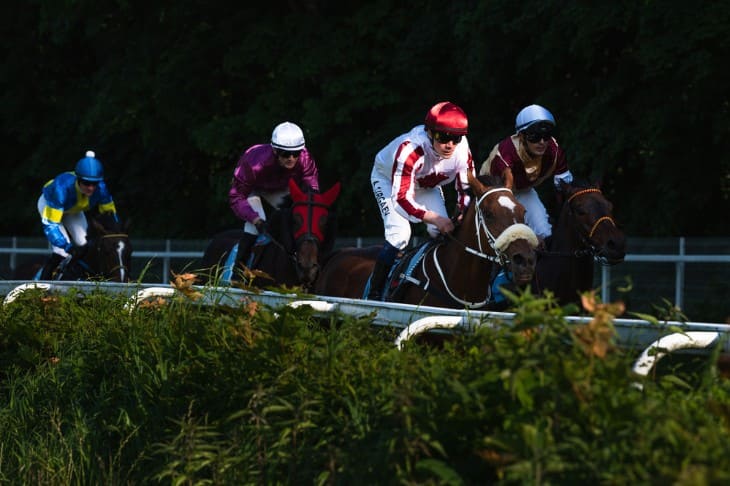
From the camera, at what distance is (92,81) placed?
28.5 m

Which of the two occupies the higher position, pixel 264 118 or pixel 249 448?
pixel 264 118

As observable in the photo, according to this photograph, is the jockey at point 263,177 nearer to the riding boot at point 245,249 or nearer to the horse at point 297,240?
the riding boot at point 245,249

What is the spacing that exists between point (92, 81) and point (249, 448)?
974 inches

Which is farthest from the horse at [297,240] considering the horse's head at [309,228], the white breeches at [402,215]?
the white breeches at [402,215]

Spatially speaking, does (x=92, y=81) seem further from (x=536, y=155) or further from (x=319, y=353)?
(x=319, y=353)

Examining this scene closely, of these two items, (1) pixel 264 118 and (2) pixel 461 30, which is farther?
(1) pixel 264 118

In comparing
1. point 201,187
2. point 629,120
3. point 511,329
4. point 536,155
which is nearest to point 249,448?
point 511,329

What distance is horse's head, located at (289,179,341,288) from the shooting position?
10875 mm

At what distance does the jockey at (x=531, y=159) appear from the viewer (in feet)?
31.1

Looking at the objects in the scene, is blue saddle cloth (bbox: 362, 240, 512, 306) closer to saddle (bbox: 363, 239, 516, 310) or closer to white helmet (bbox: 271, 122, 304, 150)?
saddle (bbox: 363, 239, 516, 310)

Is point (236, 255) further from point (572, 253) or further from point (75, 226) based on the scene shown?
point (572, 253)

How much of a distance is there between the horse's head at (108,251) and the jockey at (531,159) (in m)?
4.94

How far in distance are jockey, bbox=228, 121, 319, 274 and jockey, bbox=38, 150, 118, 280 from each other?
239 cm

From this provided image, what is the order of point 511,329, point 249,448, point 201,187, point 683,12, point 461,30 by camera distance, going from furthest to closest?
point 201,187 < point 461,30 < point 683,12 < point 249,448 < point 511,329
